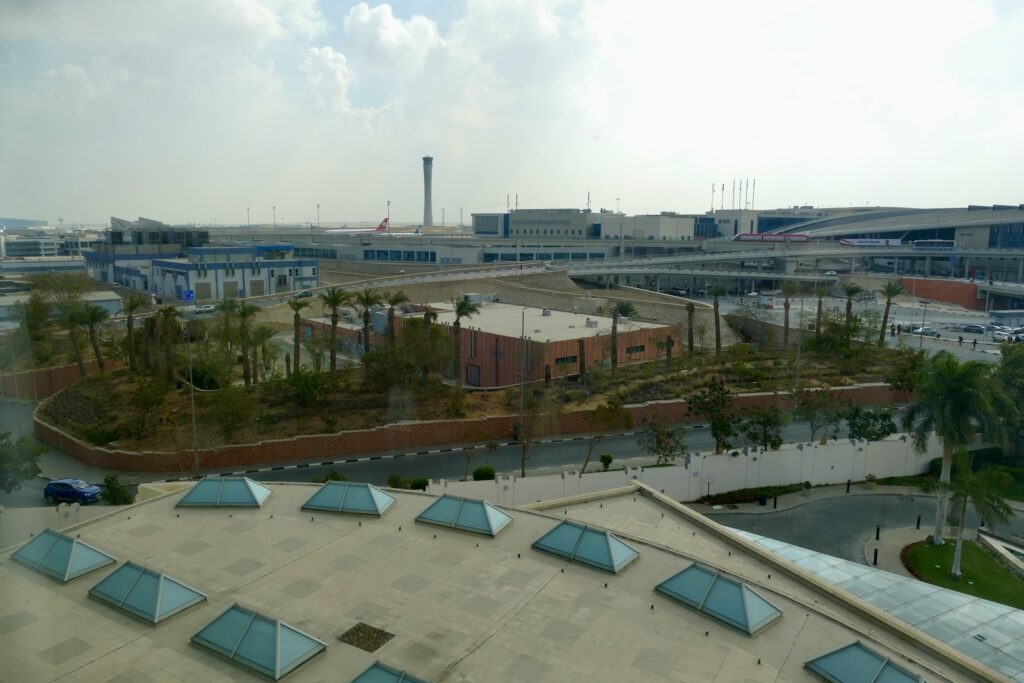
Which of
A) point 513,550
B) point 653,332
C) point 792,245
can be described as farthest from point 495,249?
point 513,550

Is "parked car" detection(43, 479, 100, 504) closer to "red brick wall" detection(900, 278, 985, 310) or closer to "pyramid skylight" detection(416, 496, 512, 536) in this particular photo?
"pyramid skylight" detection(416, 496, 512, 536)

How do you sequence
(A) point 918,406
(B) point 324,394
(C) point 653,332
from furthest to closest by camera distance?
1. (C) point 653,332
2. (B) point 324,394
3. (A) point 918,406

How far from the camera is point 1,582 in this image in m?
6.53

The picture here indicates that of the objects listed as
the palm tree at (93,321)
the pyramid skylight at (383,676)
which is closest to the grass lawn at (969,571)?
the pyramid skylight at (383,676)

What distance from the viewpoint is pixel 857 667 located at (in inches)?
314

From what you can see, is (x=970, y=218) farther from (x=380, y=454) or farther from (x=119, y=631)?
(x=119, y=631)

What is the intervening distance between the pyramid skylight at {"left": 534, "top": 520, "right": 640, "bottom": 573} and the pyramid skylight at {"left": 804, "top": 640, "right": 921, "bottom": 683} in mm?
2903

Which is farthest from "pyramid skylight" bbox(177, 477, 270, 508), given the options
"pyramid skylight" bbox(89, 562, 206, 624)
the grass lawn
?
the grass lawn

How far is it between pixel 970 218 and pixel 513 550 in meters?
92.4

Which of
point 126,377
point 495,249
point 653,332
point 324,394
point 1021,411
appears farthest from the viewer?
point 495,249

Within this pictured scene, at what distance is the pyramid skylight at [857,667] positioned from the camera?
781 centimetres

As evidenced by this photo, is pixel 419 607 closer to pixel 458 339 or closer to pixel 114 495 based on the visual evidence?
pixel 114 495

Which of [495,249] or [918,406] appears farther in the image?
[495,249]

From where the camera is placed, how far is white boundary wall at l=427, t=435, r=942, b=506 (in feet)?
65.3
